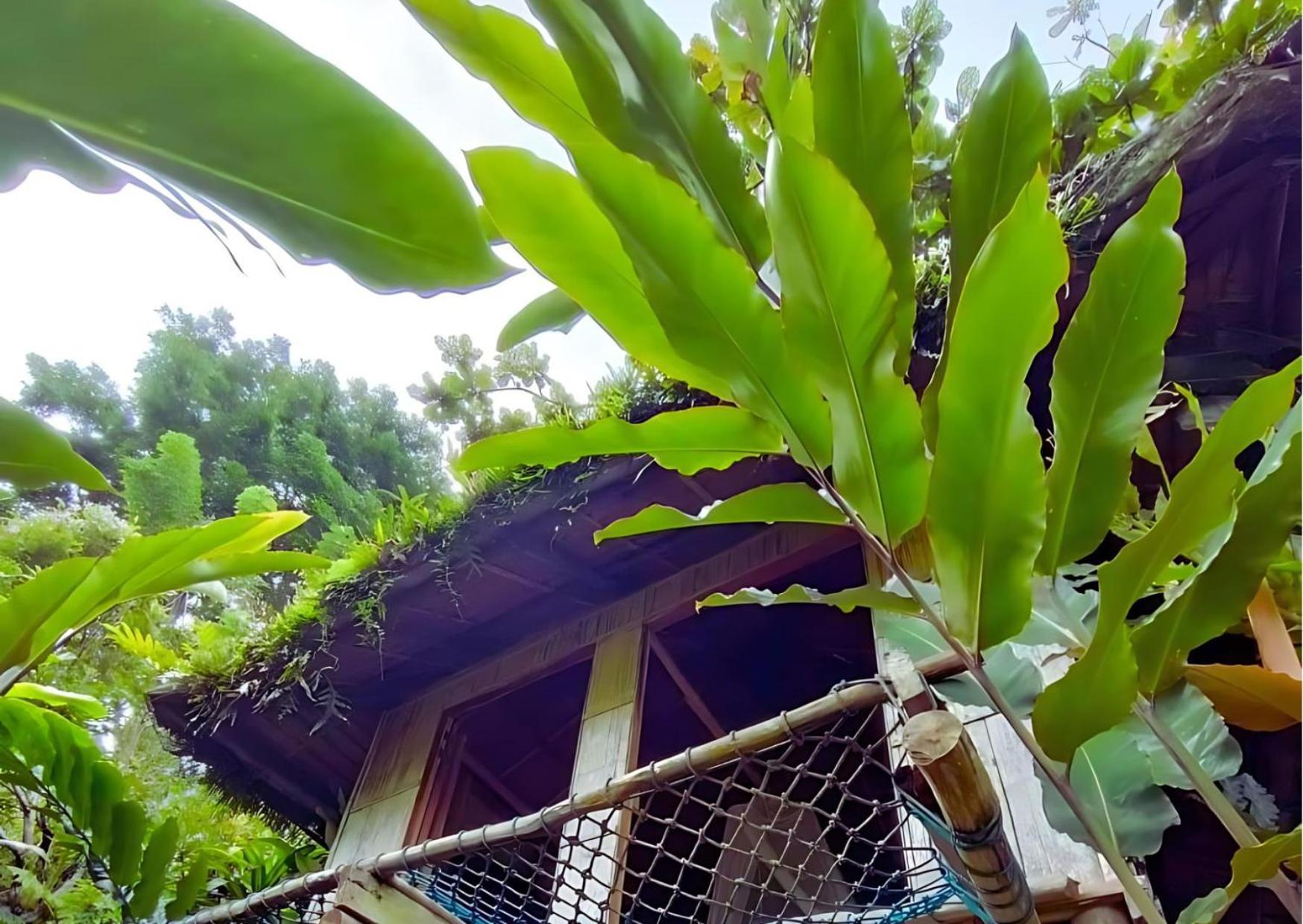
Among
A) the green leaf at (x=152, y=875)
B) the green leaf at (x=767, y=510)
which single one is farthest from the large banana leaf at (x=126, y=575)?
the green leaf at (x=152, y=875)

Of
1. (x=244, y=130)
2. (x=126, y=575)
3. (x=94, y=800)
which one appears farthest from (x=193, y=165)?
(x=94, y=800)

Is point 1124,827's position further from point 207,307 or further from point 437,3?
point 207,307

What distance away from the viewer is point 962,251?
2.11 ft

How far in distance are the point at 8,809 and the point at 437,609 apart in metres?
1.71

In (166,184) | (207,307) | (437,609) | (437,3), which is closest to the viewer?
(166,184)

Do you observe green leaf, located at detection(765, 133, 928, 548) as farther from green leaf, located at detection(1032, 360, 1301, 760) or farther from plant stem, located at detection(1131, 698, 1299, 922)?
plant stem, located at detection(1131, 698, 1299, 922)

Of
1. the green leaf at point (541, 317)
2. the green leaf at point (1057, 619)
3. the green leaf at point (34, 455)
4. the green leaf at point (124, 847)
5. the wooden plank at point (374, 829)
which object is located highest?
the green leaf at point (541, 317)

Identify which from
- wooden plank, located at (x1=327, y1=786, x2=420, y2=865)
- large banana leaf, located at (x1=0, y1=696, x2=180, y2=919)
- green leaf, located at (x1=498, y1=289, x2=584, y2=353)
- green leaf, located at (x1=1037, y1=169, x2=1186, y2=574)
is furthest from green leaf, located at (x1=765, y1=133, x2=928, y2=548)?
large banana leaf, located at (x1=0, y1=696, x2=180, y2=919)

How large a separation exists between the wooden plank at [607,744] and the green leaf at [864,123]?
1001mm

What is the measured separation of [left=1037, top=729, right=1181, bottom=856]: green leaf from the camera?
1.83 ft

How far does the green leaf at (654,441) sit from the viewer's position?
0.62 meters

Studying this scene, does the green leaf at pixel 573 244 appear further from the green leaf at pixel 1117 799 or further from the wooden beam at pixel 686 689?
the wooden beam at pixel 686 689

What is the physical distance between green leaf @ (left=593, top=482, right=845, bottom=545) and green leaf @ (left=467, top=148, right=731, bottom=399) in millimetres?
94

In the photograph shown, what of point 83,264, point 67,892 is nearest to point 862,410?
point 67,892
